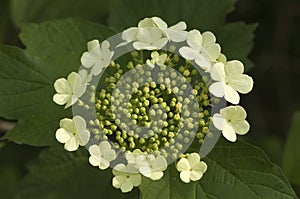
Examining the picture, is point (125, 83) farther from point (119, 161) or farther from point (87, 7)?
point (87, 7)

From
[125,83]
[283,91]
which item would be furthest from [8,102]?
[283,91]

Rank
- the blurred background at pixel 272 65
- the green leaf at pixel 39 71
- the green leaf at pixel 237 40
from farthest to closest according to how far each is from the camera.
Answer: the blurred background at pixel 272 65 → the green leaf at pixel 237 40 → the green leaf at pixel 39 71

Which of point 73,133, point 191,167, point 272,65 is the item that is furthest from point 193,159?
point 272,65

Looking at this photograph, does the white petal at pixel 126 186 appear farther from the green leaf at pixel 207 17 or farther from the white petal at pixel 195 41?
the green leaf at pixel 207 17

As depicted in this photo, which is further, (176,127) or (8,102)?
(8,102)

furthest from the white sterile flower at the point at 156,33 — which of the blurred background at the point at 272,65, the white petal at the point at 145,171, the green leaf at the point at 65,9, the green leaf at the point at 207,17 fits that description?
the blurred background at the point at 272,65

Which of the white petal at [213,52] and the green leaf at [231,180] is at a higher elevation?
the white petal at [213,52]
